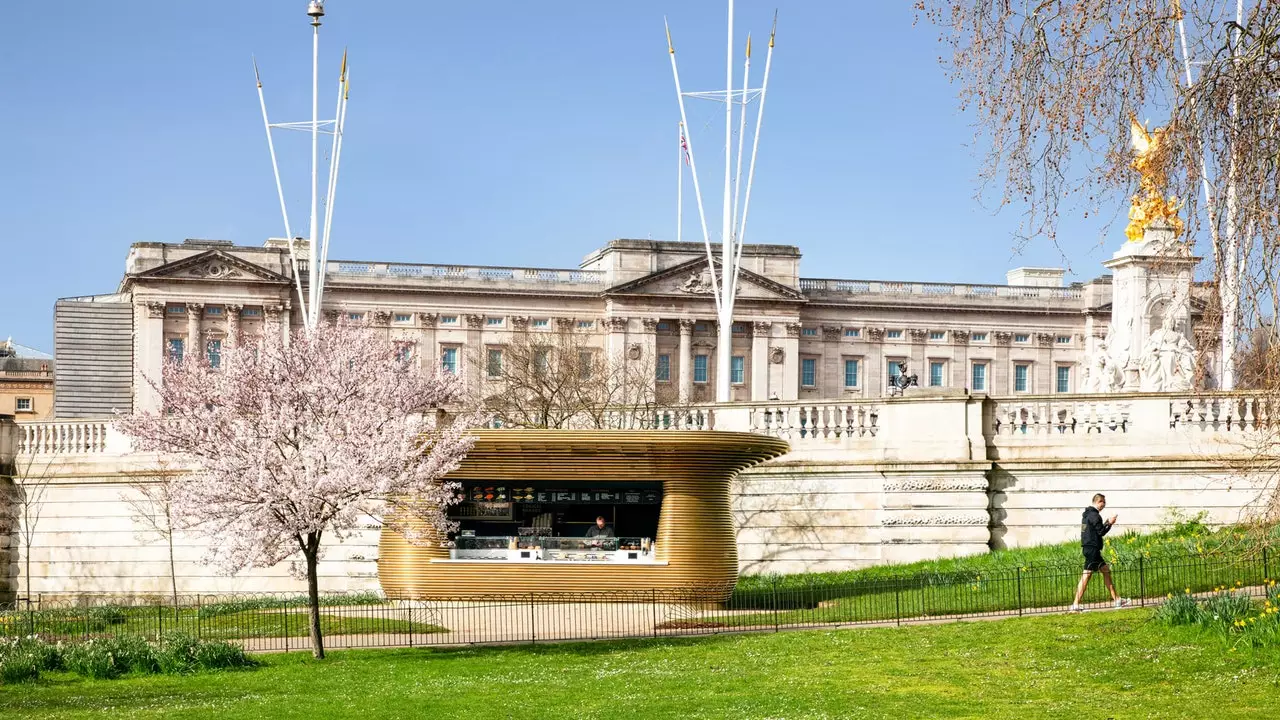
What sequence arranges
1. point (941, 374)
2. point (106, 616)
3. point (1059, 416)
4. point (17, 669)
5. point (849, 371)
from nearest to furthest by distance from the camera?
point (17, 669), point (106, 616), point (1059, 416), point (941, 374), point (849, 371)

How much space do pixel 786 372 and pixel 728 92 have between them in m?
61.8

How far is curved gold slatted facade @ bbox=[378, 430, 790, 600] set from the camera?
30156mm

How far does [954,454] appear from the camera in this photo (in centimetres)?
3275

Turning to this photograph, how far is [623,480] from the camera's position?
3078 cm

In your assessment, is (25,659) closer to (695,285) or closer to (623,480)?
(623,480)

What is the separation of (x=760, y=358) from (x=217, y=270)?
34702mm

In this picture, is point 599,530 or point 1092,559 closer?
point 1092,559

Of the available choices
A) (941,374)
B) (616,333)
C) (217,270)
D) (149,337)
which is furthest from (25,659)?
(941,374)

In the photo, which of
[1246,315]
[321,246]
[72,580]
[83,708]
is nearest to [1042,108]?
[1246,315]

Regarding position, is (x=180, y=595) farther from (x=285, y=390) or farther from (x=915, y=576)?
(x=915, y=576)

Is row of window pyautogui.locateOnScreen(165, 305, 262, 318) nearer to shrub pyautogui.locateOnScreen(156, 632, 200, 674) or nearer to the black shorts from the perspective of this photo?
shrub pyautogui.locateOnScreen(156, 632, 200, 674)

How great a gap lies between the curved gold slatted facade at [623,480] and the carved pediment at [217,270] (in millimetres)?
78168

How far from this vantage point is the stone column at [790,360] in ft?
371

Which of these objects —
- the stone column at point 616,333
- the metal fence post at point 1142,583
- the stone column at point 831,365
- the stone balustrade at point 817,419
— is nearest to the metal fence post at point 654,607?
the stone balustrade at point 817,419
